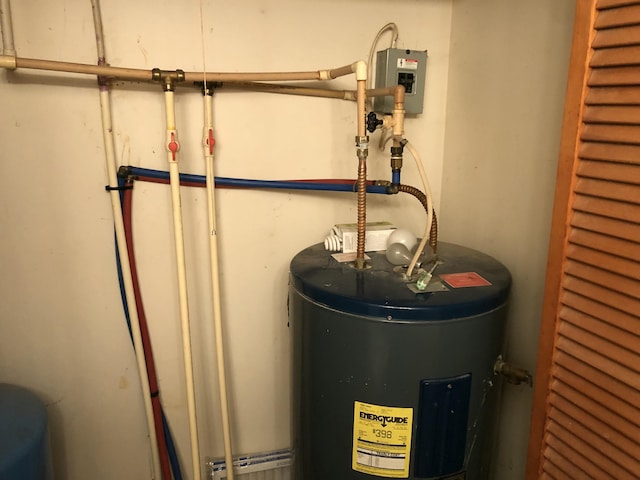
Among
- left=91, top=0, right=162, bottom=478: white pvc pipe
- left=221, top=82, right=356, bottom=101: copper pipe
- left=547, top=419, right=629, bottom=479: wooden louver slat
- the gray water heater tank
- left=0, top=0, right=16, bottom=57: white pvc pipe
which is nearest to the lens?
left=547, top=419, right=629, bottom=479: wooden louver slat

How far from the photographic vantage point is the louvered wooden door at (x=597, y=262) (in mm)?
816

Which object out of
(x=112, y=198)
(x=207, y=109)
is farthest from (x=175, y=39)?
(x=112, y=198)

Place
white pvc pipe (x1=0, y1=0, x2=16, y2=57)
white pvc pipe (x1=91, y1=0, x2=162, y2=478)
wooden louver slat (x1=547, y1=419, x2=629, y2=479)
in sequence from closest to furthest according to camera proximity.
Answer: wooden louver slat (x1=547, y1=419, x2=629, y2=479) → white pvc pipe (x1=0, y1=0, x2=16, y2=57) → white pvc pipe (x1=91, y1=0, x2=162, y2=478)

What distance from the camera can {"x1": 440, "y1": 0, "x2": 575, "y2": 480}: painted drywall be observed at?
3.85 ft

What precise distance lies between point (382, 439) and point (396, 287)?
1.04ft

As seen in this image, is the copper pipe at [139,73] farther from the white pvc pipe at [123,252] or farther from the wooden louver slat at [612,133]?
the wooden louver slat at [612,133]

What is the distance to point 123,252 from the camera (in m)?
1.33

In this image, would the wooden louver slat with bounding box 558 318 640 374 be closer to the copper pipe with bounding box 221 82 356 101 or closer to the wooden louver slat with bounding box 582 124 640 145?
the wooden louver slat with bounding box 582 124 640 145

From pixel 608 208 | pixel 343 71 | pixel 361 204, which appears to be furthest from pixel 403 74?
pixel 608 208

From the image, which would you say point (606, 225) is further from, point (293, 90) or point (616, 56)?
point (293, 90)

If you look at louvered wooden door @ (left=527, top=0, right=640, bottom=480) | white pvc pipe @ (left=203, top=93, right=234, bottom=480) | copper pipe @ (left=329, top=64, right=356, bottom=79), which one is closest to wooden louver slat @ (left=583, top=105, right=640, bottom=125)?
louvered wooden door @ (left=527, top=0, right=640, bottom=480)

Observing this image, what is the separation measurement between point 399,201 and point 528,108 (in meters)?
0.49

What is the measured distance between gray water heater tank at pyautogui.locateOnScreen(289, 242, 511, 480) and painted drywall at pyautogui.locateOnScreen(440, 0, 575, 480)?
0.19 metres

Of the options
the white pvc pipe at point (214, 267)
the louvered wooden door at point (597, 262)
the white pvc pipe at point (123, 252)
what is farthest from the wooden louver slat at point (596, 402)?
the white pvc pipe at point (123, 252)
